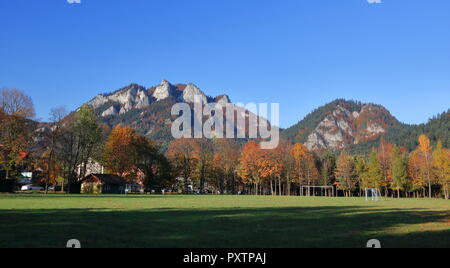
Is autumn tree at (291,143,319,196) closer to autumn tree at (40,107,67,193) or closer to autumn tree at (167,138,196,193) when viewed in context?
autumn tree at (167,138,196,193)

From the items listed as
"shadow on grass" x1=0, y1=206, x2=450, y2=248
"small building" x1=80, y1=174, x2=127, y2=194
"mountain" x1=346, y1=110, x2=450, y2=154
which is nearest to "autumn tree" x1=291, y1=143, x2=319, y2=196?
"small building" x1=80, y1=174, x2=127, y2=194

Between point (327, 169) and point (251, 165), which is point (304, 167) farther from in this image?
point (251, 165)

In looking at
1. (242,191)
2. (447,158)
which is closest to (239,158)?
(242,191)

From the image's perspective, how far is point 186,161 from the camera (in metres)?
94.1

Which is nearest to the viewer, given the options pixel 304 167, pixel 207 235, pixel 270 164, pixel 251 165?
pixel 207 235

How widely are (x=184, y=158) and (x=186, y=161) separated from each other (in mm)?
939

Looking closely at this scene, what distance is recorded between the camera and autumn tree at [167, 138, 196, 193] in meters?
92.8

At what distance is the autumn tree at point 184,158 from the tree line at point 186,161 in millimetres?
248

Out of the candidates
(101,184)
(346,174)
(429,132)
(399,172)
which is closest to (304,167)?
(346,174)

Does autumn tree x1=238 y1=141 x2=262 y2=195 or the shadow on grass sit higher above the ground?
autumn tree x1=238 y1=141 x2=262 y2=195

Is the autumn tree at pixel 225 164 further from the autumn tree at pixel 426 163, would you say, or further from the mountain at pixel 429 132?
the mountain at pixel 429 132

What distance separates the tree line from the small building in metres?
1.78
